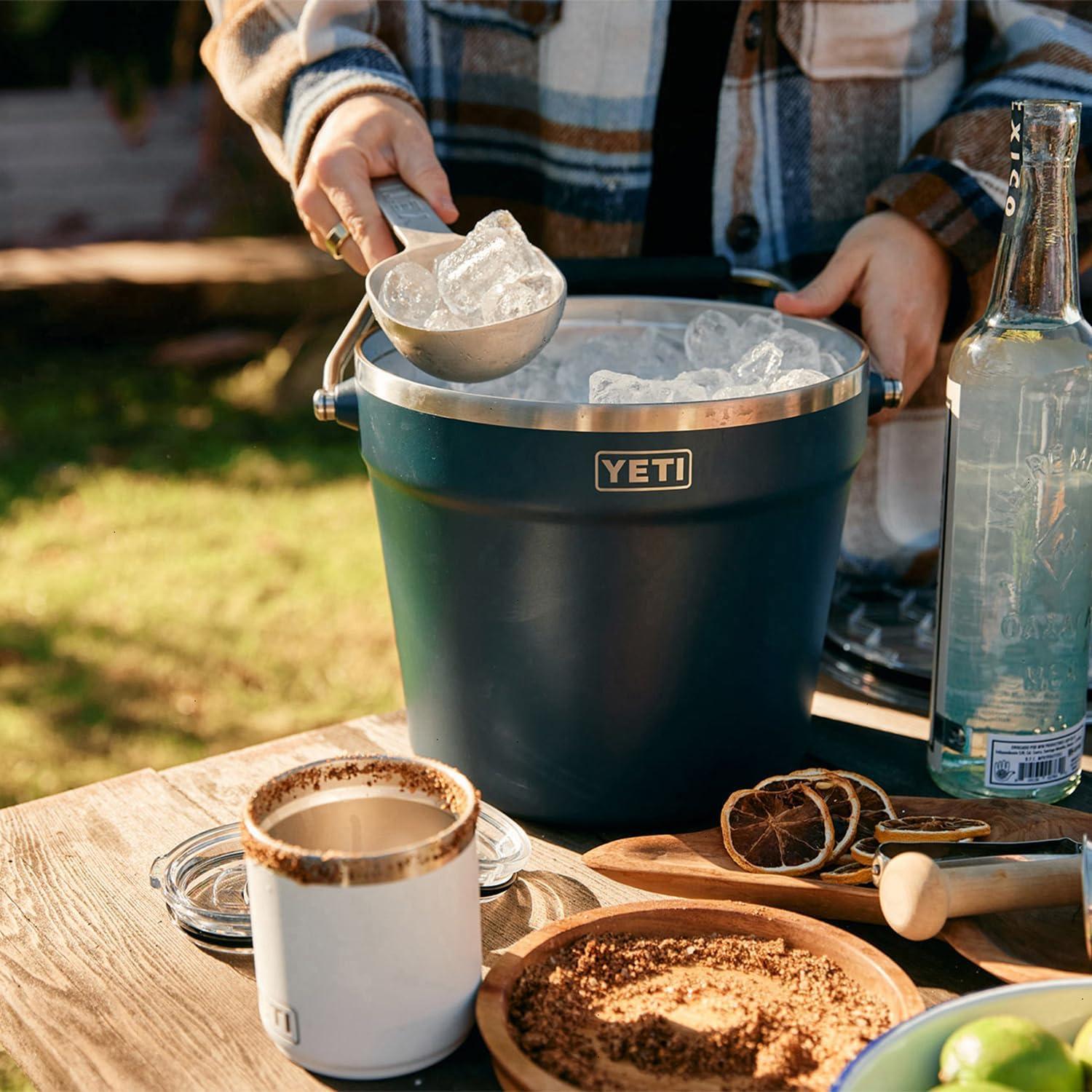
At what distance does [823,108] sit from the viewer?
1648mm

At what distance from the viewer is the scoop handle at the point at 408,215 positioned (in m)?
1.24

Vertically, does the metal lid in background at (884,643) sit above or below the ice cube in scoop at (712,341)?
below

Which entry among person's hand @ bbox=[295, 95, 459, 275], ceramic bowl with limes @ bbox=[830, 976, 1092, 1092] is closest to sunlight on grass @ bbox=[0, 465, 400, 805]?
person's hand @ bbox=[295, 95, 459, 275]

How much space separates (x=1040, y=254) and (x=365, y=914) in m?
0.72

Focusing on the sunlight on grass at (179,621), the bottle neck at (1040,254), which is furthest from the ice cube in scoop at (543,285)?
the sunlight on grass at (179,621)

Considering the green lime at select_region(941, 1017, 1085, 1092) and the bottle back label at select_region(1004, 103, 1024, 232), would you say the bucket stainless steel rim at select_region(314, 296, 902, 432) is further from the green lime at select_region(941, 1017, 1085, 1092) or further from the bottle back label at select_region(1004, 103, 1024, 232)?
the green lime at select_region(941, 1017, 1085, 1092)

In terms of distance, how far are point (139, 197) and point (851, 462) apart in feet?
21.1

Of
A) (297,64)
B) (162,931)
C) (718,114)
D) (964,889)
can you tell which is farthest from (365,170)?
(964,889)

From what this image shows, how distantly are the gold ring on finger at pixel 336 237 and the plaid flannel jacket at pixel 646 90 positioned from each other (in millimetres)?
144

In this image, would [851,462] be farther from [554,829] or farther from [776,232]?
[776,232]

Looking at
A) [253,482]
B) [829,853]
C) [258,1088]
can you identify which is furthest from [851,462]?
[253,482]

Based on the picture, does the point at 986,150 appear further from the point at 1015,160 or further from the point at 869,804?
the point at 869,804

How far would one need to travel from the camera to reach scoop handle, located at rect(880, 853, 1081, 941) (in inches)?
34.8

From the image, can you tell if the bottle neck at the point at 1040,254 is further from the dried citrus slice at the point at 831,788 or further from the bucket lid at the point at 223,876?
the bucket lid at the point at 223,876
